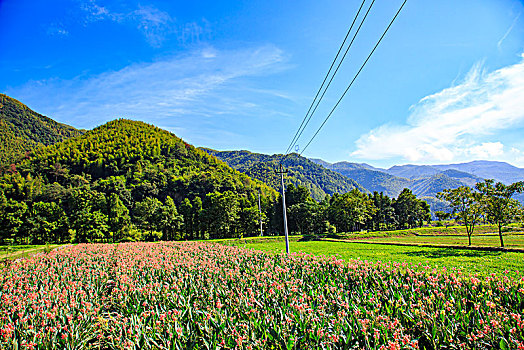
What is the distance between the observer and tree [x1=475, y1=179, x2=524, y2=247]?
1648cm

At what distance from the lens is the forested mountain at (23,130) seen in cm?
10588

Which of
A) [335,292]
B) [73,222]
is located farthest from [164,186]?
[335,292]

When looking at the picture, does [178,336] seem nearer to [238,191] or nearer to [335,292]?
[335,292]

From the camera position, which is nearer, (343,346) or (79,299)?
(343,346)

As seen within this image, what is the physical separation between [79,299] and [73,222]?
156 feet

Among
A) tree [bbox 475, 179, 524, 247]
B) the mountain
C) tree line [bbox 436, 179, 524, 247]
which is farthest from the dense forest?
tree [bbox 475, 179, 524, 247]

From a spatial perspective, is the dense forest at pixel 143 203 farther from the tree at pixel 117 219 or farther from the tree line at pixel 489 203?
the tree line at pixel 489 203

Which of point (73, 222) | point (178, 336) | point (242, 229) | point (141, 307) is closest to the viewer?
point (178, 336)

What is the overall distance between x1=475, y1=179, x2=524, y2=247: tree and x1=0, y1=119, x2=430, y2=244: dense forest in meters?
30.6

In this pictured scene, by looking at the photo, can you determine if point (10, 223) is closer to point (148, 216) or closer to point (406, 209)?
point (148, 216)

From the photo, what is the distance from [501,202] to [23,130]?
167 m

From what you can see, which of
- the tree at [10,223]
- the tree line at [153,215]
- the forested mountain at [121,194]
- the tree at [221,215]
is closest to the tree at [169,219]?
the tree line at [153,215]

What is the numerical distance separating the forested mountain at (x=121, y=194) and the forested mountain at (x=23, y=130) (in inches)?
891

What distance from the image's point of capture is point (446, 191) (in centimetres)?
2031
